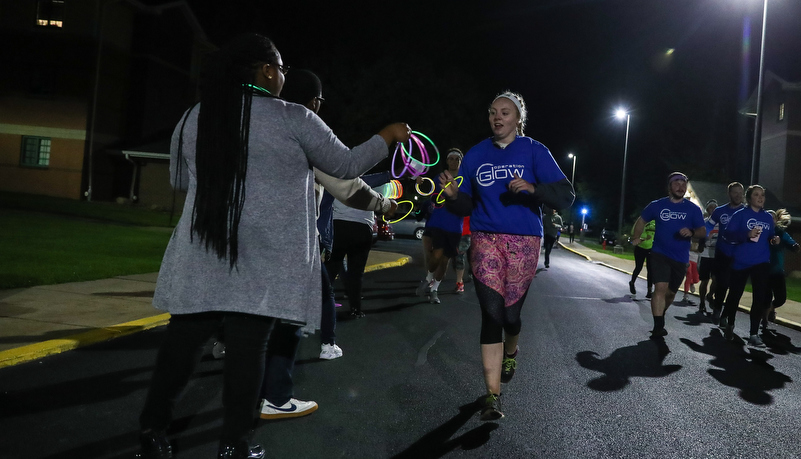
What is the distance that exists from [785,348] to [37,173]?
30.5 m

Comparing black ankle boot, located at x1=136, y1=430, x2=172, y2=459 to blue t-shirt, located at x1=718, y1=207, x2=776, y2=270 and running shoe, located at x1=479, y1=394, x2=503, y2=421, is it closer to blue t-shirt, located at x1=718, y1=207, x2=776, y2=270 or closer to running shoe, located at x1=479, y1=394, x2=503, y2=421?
running shoe, located at x1=479, y1=394, x2=503, y2=421

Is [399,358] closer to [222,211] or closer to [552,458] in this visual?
[552,458]

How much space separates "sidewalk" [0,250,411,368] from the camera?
5.01 metres

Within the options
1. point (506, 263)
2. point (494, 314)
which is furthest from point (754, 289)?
point (494, 314)

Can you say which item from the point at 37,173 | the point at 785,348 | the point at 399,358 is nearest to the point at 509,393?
the point at 399,358

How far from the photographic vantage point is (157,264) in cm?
1119

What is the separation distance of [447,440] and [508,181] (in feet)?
5.53

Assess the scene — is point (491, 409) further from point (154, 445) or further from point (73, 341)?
point (73, 341)

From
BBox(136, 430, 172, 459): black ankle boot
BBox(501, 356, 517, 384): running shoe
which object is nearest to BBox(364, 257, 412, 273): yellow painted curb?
BBox(501, 356, 517, 384): running shoe

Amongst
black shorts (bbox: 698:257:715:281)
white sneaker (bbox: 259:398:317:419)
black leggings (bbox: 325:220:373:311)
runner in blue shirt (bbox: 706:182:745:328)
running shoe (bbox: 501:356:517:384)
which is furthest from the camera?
black shorts (bbox: 698:257:715:281)

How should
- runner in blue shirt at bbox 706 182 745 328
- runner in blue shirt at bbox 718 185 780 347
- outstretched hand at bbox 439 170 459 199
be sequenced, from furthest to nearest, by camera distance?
runner in blue shirt at bbox 706 182 745 328
runner in blue shirt at bbox 718 185 780 347
outstretched hand at bbox 439 170 459 199

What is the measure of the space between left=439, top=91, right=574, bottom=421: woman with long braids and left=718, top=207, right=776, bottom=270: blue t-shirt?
14.1 feet

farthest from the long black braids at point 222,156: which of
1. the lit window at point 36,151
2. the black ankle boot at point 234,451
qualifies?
the lit window at point 36,151

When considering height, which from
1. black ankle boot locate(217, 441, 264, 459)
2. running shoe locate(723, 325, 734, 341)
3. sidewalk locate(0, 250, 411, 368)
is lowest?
sidewalk locate(0, 250, 411, 368)
